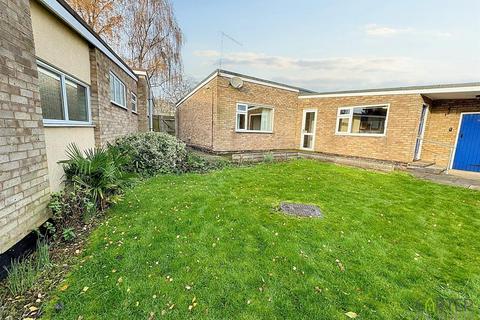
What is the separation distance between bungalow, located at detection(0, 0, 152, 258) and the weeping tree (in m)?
12.2

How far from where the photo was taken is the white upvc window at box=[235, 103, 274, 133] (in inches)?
422

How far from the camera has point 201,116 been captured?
1200cm

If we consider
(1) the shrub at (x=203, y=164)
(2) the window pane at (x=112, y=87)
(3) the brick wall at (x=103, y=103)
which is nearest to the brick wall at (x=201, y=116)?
(1) the shrub at (x=203, y=164)

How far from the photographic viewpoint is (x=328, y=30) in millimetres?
9070

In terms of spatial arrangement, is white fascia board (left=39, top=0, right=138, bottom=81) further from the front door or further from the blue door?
the blue door

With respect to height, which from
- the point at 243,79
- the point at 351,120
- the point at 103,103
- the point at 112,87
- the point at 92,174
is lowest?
the point at 92,174

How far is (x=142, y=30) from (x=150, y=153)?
47.6 ft

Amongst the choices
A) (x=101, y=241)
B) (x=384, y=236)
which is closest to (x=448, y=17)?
(x=384, y=236)

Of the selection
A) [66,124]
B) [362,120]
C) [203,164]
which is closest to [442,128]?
[362,120]

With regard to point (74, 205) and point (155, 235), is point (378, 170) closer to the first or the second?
point (155, 235)

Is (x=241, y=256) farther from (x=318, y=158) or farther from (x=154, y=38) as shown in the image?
(x=154, y=38)

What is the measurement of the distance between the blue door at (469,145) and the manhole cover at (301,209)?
8.92 metres

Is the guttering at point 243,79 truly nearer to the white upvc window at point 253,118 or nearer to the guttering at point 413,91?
the white upvc window at point 253,118

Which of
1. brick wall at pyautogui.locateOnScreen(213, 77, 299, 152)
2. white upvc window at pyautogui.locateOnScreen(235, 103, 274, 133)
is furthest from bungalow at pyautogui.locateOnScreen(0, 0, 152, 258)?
white upvc window at pyautogui.locateOnScreen(235, 103, 274, 133)
